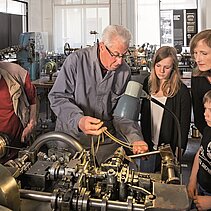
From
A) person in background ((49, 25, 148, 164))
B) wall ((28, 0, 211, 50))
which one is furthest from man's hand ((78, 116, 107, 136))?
wall ((28, 0, 211, 50))

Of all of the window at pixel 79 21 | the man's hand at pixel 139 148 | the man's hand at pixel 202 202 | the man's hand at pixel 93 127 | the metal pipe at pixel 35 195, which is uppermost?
the window at pixel 79 21

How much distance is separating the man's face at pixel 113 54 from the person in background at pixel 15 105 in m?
0.55

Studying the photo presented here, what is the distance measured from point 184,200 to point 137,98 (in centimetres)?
36

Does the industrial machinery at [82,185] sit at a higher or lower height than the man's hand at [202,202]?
higher

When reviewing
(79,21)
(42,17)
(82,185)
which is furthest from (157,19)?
(82,185)

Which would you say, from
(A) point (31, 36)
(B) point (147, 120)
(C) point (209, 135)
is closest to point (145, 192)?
(C) point (209, 135)

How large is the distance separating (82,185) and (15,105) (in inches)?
43.5

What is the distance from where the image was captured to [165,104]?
177 centimetres

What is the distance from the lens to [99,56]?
1614 millimetres

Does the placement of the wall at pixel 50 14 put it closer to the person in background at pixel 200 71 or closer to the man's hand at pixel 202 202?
the person in background at pixel 200 71

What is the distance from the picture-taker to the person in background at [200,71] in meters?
1.69

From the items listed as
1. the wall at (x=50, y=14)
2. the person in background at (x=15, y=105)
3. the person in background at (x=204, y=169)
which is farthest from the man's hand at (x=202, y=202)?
the wall at (x=50, y=14)

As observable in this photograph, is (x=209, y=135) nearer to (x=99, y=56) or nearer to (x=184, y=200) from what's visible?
(x=99, y=56)

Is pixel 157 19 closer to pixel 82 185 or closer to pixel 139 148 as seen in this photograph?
pixel 139 148
